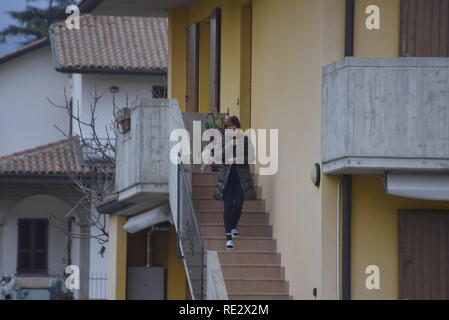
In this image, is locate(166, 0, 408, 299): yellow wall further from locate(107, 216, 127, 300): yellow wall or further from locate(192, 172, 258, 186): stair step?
locate(107, 216, 127, 300): yellow wall

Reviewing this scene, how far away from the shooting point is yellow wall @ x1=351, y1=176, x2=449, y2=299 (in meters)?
18.5

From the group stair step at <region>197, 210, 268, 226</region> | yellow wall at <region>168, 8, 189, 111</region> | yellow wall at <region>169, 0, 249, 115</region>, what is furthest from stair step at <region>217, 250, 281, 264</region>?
yellow wall at <region>168, 8, 189, 111</region>

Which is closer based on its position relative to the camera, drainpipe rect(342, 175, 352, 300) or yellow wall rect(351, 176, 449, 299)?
drainpipe rect(342, 175, 352, 300)

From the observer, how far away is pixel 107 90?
152 ft

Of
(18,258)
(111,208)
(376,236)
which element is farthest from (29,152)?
(376,236)

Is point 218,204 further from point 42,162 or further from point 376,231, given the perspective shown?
point 42,162

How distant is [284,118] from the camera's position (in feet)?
68.0

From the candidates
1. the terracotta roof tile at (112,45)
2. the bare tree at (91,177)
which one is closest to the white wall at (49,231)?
the bare tree at (91,177)

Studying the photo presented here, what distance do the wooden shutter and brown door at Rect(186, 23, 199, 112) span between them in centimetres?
141

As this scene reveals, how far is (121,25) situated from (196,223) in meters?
30.4

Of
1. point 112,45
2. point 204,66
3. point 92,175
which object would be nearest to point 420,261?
point 204,66

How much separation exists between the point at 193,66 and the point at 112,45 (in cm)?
2187

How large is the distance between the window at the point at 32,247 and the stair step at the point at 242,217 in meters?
27.4

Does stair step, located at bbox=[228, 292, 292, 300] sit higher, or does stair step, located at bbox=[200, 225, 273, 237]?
stair step, located at bbox=[200, 225, 273, 237]
